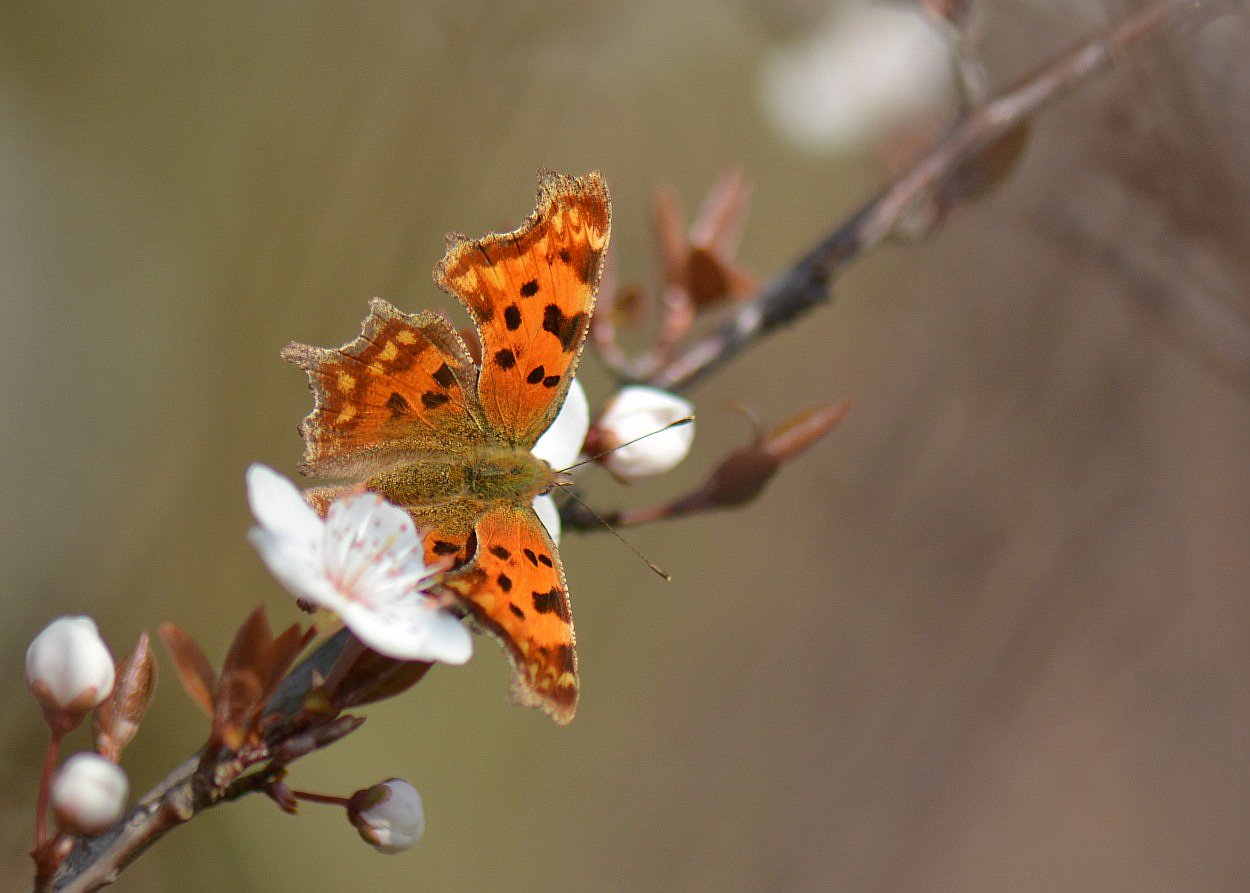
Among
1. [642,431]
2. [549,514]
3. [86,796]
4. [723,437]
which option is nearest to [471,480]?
[549,514]

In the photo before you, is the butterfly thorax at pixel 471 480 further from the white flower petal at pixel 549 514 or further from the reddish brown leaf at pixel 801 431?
the reddish brown leaf at pixel 801 431

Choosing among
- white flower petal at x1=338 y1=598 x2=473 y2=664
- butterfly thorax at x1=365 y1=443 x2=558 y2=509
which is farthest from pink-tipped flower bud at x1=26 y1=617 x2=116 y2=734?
butterfly thorax at x1=365 y1=443 x2=558 y2=509

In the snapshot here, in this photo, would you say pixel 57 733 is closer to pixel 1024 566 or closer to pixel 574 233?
pixel 574 233

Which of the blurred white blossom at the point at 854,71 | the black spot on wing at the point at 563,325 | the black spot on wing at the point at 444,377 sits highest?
the blurred white blossom at the point at 854,71

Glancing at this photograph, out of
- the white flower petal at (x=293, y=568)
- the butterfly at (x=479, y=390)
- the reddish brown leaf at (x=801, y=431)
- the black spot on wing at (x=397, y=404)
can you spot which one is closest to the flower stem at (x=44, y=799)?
the white flower petal at (x=293, y=568)

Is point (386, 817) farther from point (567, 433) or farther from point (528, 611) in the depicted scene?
point (567, 433)

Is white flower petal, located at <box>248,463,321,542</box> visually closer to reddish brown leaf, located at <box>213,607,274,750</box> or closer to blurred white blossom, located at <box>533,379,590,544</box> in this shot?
reddish brown leaf, located at <box>213,607,274,750</box>

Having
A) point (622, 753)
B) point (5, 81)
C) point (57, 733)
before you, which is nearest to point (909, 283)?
point (622, 753)
